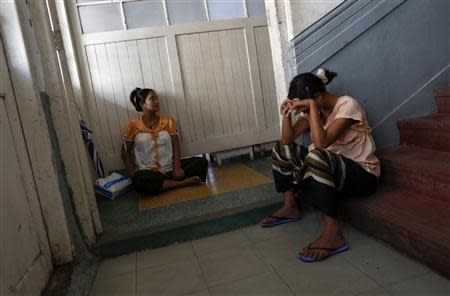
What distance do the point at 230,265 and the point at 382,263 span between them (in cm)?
68

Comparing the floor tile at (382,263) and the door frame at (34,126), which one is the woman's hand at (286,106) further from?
the door frame at (34,126)

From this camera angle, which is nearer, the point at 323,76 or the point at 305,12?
the point at 323,76

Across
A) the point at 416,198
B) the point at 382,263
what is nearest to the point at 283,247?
the point at 382,263

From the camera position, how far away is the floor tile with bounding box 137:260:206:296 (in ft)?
5.08

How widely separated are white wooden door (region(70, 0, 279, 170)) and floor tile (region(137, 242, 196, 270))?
1211mm

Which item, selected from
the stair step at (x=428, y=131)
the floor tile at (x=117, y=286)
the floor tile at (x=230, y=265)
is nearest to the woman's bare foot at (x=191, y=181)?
the floor tile at (x=230, y=265)

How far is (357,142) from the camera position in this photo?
185 cm

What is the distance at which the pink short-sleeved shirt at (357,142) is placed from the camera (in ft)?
5.94

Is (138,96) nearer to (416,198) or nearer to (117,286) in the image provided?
(117,286)

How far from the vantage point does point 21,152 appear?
5.33 ft

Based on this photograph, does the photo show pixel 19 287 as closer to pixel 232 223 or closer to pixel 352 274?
pixel 232 223

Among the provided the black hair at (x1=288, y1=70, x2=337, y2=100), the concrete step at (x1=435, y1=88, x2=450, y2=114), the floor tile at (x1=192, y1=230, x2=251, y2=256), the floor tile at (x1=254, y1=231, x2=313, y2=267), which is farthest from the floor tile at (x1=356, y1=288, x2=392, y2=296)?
the concrete step at (x1=435, y1=88, x2=450, y2=114)

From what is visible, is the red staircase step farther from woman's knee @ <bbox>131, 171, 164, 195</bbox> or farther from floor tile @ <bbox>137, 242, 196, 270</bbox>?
woman's knee @ <bbox>131, 171, 164, 195</bbox>

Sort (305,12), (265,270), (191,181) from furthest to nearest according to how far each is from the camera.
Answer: (191,181), (305,12), (265,270)
